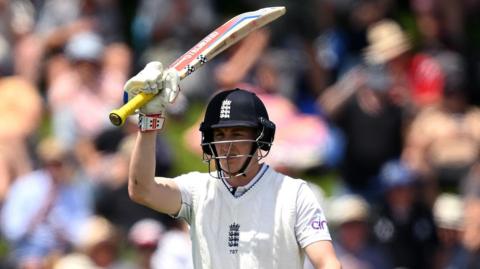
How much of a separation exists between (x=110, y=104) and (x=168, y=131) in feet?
2.78

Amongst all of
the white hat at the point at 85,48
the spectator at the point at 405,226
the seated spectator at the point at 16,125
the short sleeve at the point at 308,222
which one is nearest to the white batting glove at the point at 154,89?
the short sleeve at the point at 308,222

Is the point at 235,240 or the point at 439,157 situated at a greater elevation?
the point at 235,240

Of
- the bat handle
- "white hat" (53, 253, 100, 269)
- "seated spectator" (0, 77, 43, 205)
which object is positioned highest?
the bat handle

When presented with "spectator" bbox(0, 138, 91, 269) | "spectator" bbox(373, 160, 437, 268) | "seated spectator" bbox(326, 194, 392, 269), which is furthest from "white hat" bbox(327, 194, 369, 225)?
"spectator" bbox(0, 138, 91, 269)

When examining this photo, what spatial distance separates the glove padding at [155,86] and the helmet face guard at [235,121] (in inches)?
13.2

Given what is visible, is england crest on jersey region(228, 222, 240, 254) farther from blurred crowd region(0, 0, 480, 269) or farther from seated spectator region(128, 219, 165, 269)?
seated spectator region(128, 219, 165, 269)

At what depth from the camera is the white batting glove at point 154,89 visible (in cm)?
759

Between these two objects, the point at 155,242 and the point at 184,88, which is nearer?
the point at 155,242

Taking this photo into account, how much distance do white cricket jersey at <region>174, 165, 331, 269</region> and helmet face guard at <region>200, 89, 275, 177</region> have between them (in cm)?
15

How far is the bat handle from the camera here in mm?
7438

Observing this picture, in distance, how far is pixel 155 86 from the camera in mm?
7629

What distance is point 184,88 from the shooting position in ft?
54.0

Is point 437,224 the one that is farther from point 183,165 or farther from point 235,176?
point 235,176

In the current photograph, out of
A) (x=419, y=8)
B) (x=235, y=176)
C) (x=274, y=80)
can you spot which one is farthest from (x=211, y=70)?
(x=235, y=176)
